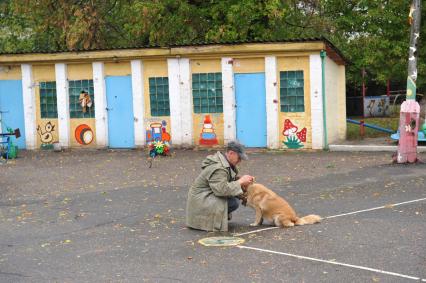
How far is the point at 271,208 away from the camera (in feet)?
29.0

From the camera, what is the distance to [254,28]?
24.2 m

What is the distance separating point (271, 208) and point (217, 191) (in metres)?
0.76

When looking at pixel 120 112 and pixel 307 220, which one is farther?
pixel 120 112

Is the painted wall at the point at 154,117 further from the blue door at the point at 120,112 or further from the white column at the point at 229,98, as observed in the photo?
the white column at the point at 229,98

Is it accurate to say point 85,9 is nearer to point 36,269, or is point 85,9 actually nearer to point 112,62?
point 112,62

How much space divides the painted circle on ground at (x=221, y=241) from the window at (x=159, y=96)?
13.3 meters

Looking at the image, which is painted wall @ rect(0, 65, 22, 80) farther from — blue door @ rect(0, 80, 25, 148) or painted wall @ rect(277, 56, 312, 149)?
painted wall @ rect(277, 56, 312, 149)

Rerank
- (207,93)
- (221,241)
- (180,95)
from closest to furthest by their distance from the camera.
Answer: (221,241) < (207,93) < (180,95)

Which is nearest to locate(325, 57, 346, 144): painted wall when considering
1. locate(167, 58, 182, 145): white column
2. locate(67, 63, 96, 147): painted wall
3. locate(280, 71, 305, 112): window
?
locate(280, 71, 305, 112): window

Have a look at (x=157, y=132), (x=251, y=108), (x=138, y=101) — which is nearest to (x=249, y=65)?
(x=251, y=108)

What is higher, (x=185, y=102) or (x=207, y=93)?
(x=207, y=93)

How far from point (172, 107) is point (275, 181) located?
26.7ft

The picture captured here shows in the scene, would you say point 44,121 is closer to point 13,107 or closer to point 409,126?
point 13,107

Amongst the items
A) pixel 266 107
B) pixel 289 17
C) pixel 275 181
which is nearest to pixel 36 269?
pixel 275 181
